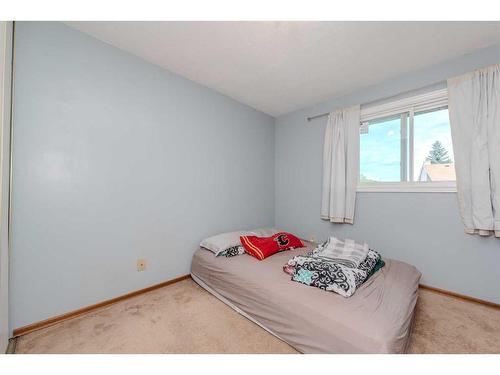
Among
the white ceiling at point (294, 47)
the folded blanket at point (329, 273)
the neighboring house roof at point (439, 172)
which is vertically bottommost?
the folded blanket at point (329, 273)

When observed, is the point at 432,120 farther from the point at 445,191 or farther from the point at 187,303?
the point at 187,303

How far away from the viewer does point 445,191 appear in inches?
81.3

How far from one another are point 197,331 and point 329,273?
106 cm

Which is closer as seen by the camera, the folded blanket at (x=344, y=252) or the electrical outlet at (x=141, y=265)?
the folded blanket at (x=344, y=252)

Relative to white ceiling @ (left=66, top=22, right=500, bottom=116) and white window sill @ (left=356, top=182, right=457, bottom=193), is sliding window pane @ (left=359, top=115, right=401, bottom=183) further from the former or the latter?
white ceiling @ (left=66, top=22, right=500, bottom=116)

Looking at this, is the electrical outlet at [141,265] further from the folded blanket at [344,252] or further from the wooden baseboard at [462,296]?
the wooden baseboard at [462,296]

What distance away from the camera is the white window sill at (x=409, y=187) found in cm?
206

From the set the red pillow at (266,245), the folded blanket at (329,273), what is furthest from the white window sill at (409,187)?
the red pillow at (266,245)

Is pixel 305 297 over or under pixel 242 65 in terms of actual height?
under

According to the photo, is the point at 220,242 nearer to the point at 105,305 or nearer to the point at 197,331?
the point at 197,331

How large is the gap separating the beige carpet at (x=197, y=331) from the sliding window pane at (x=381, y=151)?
55.4 inches

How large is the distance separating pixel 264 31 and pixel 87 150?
1.81 metres
